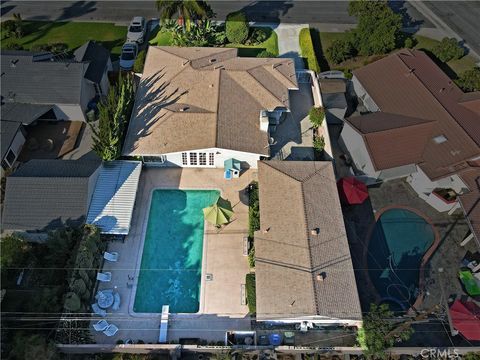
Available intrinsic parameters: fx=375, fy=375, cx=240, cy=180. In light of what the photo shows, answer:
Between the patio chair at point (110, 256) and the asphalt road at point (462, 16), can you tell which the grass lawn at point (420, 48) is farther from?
the patio chair at point (110, 256)

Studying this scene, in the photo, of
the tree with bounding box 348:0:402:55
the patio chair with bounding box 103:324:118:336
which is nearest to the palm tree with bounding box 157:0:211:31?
the tree with bounding box 348:0:402:55

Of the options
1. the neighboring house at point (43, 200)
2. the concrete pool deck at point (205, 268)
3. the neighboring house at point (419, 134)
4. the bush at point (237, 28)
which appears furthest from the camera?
the bush at point (237, 28)

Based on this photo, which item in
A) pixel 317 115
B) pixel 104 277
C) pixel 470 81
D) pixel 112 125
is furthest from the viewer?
pixel 470 81

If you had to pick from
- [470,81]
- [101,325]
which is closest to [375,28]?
[470,81]

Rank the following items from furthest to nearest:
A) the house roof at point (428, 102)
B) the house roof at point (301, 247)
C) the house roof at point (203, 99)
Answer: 1. the house roof at point (428, 102)
2. the house roof at point (203, 99)
3. the house roof at point (301, 247)

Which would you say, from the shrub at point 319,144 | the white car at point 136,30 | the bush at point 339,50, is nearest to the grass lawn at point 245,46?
the white car at point 136,30

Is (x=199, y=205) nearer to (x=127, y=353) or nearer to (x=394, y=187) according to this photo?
(x=127, y=353)

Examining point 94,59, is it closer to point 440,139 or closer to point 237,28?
point 237,28
